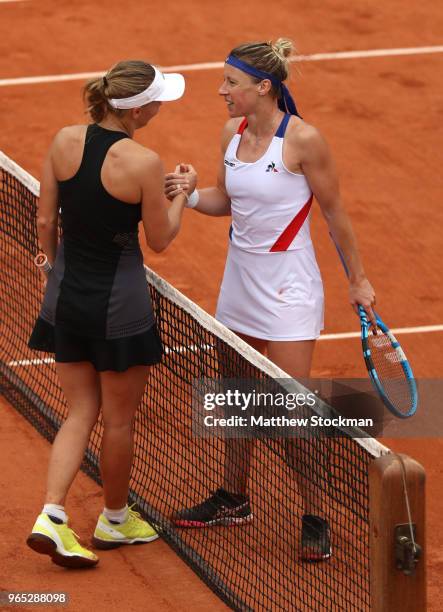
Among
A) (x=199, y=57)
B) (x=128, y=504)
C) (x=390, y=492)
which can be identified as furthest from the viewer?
(x=199, y=57)

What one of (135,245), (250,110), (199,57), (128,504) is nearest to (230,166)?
(250,110)

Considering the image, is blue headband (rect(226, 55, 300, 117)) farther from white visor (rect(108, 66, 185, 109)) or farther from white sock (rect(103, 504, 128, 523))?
white sock (rect(103, 504, 128, 523))

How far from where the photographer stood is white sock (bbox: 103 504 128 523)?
Result: 6629 millimetres

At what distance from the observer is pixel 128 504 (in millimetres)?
7191

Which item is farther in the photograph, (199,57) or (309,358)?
(199,57)

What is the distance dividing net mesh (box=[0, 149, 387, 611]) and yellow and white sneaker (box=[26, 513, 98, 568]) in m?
0.56

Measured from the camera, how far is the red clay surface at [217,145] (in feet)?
21.9

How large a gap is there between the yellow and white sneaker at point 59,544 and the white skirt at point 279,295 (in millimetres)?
1255

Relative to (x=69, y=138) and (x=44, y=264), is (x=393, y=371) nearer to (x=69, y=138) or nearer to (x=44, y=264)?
(x=44, y=264)

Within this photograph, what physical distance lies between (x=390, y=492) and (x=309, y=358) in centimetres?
167

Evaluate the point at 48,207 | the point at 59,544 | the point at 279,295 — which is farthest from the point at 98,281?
the point at 59,544

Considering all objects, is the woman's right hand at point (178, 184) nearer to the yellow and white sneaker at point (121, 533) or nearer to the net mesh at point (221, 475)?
the net mesh at point (221, 475)

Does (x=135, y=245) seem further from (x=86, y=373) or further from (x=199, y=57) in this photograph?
(x=199, y=57)

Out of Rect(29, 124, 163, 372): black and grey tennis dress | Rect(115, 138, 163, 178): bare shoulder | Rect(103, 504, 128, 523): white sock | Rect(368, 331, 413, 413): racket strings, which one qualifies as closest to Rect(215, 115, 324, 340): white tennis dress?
Rect(368, 331, 413, 413): racket strings
